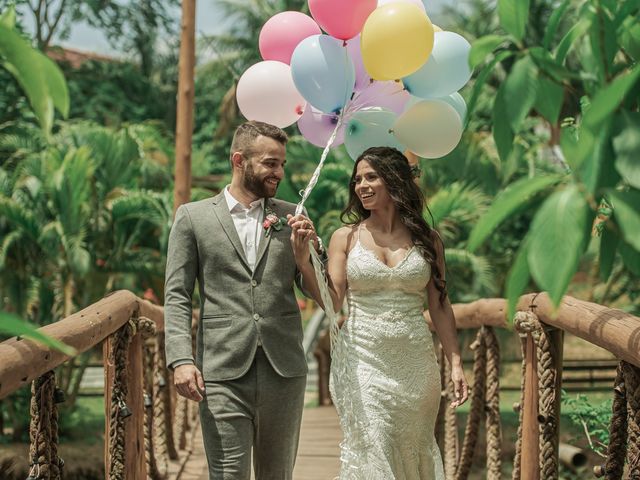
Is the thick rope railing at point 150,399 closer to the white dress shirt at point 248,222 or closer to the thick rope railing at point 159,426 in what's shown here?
the thick rope railing at point 159,426

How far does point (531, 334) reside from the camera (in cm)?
399

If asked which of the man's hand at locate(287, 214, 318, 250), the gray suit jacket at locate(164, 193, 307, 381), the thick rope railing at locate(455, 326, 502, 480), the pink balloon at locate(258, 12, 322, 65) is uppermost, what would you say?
the pink balloon at locate(258, 12, 322, 65)

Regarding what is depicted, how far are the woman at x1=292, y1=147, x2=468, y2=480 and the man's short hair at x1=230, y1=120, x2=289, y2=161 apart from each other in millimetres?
373

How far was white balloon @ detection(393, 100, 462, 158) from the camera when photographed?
140 inches

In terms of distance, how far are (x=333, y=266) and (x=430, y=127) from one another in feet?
2.10

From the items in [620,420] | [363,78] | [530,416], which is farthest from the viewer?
[530,416]

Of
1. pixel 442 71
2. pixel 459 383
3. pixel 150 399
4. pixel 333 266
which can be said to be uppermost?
pixel 442 71

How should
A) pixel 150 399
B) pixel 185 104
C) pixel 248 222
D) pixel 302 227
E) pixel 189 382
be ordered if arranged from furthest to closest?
1. pixel 185 104
2. pixel 150 399
3. pixel 248 222
4. pixel 302 227
5. pixel 189 382

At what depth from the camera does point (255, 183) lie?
11.0 feet

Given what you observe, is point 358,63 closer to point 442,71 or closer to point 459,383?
point 442,71

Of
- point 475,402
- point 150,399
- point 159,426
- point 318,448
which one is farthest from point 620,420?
point 318,448

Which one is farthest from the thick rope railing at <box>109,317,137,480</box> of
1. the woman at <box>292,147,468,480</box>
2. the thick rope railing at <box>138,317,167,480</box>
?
the woman at <box>292,147,468,480</box>

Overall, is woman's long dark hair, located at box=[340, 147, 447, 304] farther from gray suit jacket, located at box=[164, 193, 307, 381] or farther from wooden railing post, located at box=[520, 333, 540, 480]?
wooden railing post, located at box=[520, 333, 540, 480]

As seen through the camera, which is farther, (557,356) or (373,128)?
(557,356)
